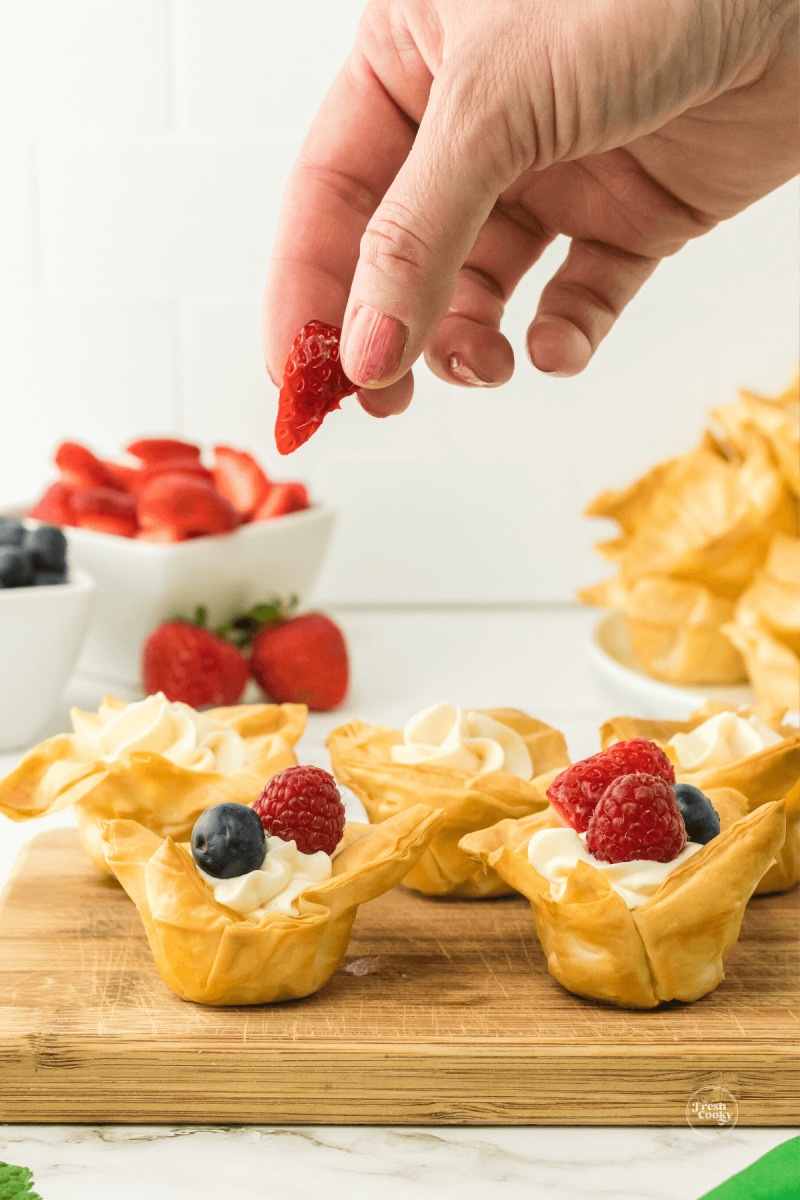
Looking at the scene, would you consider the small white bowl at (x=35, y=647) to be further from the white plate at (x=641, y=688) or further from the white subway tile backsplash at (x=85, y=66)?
the white subway tile backsplash at (x=85, y=66)

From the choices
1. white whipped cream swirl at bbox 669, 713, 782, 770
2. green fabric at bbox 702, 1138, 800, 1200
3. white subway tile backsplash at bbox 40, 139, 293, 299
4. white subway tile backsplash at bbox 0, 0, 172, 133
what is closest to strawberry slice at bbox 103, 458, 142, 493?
white subway tile backsplash at bbox 40, 139, 293, 299

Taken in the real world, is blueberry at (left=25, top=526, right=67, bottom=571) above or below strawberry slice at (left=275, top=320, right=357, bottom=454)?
below

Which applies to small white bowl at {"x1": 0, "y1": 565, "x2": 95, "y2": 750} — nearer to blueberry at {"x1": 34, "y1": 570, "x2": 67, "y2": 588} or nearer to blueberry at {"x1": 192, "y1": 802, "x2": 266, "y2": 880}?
blueberry at {"x1": 34, "y1": 570, "x2": 67, "y2": 588}

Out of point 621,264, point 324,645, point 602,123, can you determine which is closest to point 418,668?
point 324,645

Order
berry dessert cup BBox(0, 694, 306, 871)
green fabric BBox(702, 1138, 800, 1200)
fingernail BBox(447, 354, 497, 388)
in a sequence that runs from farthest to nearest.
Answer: fingernail BBox(447, 354, 497, 388)
berry dessert cup BBox(0, 694, 306, 871)
green fabric BBox(702, 1138, 800, 1200)

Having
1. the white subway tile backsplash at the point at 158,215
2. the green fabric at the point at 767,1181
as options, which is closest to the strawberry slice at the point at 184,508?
the white subway tile backsplash at the point at 158,215

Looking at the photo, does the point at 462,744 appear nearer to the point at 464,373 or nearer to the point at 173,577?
the point at 464,373

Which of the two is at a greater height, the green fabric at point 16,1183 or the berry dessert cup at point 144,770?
the berry dessert cup at point 144,770
